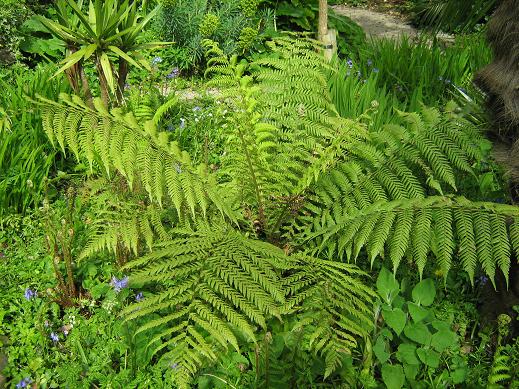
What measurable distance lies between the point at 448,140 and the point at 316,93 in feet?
2.01

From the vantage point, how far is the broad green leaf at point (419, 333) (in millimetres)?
2109

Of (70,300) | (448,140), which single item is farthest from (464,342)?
(70,300)

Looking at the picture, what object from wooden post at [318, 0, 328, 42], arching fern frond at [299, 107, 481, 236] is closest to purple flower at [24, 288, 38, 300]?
arching fern frond at [299, 107, 481, 236]

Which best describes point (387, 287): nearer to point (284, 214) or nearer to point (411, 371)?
point (411, 371)

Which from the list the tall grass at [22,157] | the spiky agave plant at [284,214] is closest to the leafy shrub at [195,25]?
the tall grass at [22,157]

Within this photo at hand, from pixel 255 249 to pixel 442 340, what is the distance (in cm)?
73

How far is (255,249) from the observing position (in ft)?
6.90

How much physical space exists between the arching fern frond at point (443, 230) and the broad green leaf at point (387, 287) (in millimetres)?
159

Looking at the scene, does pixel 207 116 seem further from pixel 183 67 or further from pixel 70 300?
pixel 70 300

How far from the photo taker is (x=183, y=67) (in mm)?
4547

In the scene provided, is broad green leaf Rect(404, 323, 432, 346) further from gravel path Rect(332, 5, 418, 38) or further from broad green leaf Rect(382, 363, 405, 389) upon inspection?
gravel path Rect(332, 5, 418, 38)

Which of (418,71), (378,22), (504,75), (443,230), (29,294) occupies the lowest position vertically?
(378,22)

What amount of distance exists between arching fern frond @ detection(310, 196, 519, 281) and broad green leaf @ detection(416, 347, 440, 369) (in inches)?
12.1

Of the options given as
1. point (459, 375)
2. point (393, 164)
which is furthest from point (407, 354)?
point (393, 164)
